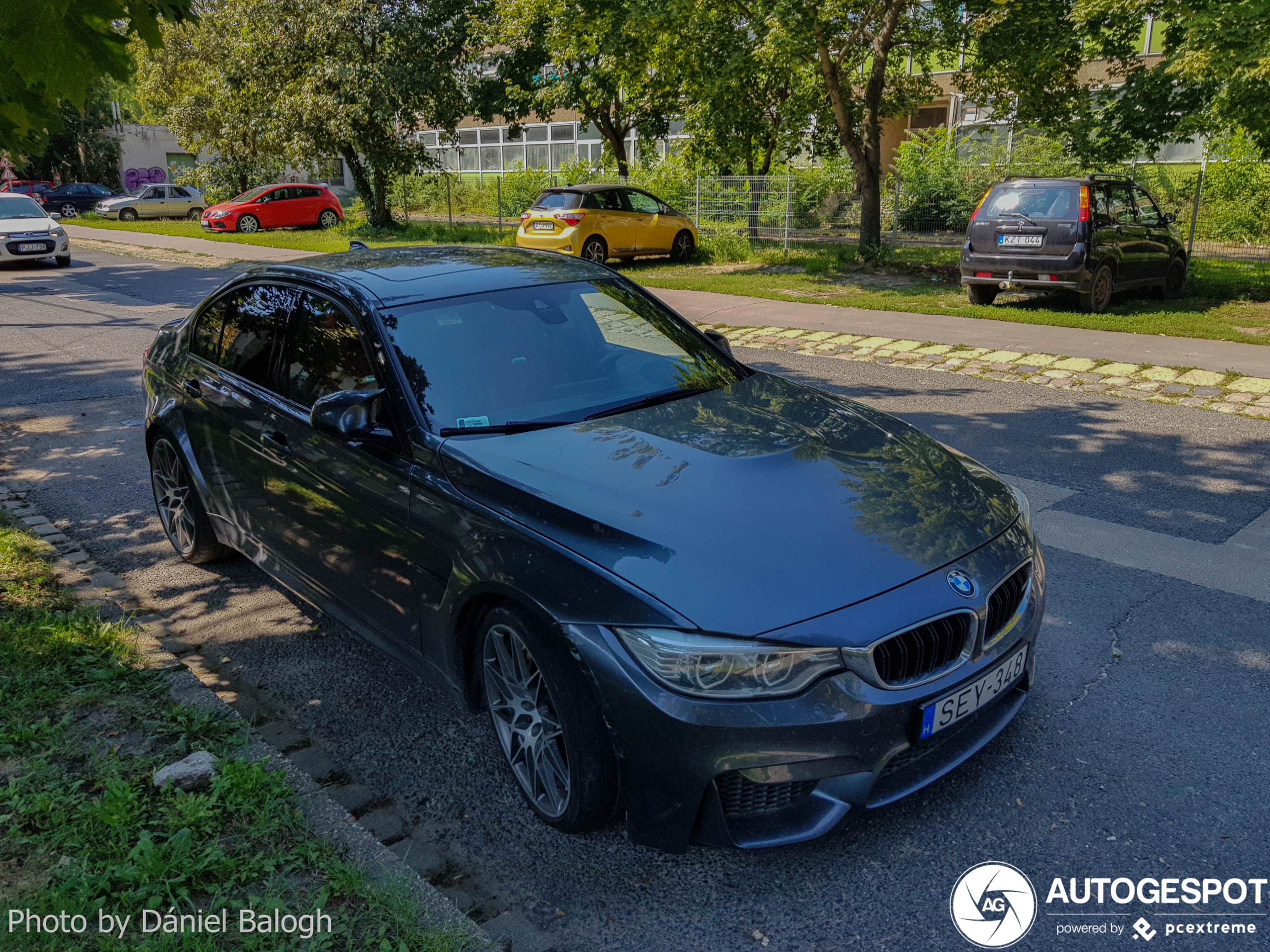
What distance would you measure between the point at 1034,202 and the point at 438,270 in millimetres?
10771

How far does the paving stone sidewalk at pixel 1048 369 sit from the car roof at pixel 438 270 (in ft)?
19.9

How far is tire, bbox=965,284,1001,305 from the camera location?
14102 mm

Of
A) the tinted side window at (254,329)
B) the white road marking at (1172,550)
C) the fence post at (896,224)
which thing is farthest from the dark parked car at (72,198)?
the white road marking at (1172,550)

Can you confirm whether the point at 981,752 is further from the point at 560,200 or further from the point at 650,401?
the point at 560,200

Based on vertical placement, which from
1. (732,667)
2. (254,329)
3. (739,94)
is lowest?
(732,667)

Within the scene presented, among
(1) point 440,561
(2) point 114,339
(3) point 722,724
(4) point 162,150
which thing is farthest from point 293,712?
(4) point 162,150

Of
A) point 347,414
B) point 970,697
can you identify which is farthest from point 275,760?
point 970,697

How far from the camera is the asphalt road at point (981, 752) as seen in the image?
286 centimetres

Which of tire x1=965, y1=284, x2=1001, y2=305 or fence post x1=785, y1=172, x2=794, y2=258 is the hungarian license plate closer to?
tire x1=965, y1=284, x2=1001, y2=305

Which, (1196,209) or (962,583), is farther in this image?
(1196,209)

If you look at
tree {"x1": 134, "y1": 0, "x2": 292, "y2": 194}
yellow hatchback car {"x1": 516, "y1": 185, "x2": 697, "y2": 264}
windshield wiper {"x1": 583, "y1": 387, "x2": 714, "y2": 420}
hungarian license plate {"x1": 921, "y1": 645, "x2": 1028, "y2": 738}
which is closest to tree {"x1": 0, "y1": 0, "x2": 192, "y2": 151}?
windshield wiper {"x1": 583, "y1": 387, "x2": 714, "y2": 420}

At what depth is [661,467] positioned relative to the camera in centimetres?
338

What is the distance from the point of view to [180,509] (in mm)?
5438

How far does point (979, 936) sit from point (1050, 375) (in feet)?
25.9
